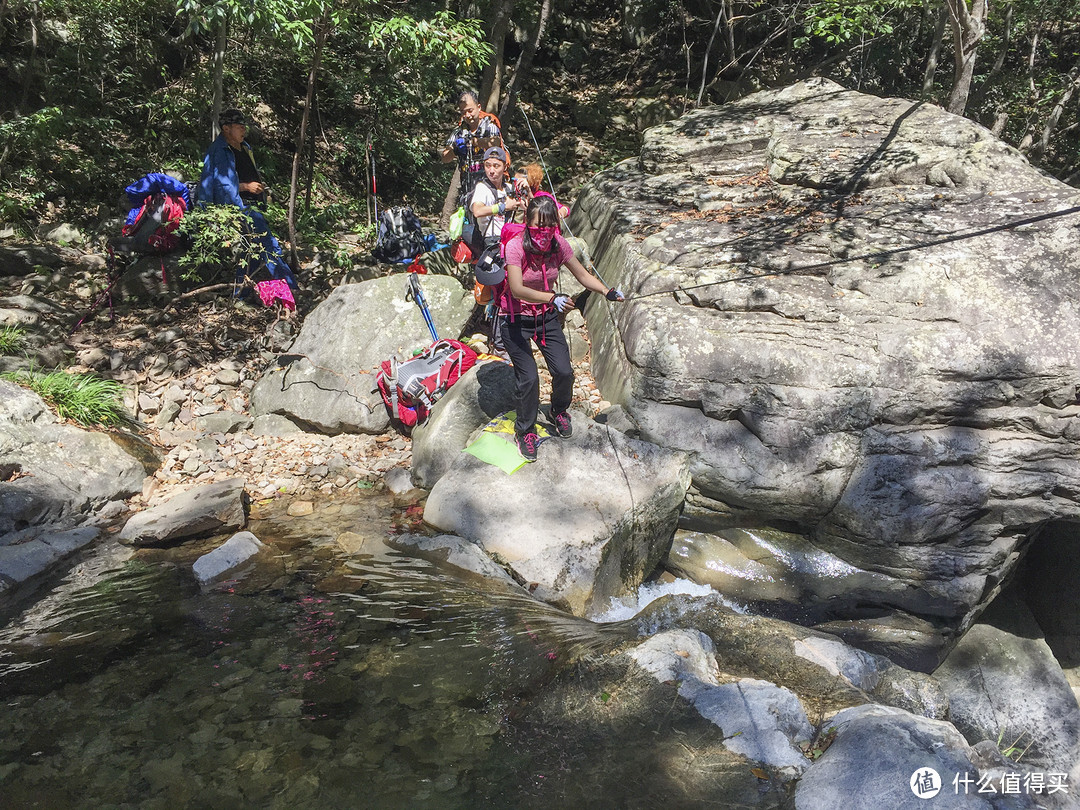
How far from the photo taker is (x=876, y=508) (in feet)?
18.5

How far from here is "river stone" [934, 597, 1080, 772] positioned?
5.74 m

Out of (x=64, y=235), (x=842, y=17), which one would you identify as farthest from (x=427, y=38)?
(x=64, y=235)

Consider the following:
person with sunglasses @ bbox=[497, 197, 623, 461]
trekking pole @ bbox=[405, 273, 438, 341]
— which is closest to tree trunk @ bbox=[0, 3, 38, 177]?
trekking pole @ bbox=[405, 273, 438, 341]

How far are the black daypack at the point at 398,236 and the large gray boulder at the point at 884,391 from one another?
3034 millimetres

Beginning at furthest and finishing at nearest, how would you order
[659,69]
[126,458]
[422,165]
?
1. [659,69]
2. [422,165]
3. [126,458]

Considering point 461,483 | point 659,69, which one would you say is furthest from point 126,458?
point 659,69

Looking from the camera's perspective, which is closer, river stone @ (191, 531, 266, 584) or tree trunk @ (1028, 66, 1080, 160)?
river stone @ (191, 531, 266, 584)

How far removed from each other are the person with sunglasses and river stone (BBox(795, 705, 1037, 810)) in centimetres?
314

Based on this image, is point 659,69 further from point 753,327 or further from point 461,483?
point 461,483

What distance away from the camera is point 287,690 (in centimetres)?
360

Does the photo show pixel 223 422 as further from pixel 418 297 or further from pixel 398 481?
pixel 418 297

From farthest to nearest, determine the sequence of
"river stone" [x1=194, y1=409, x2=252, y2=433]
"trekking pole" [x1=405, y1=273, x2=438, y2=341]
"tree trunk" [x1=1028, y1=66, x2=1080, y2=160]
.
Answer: "tree trunk" [x1=1028, y1=66, x2=1080, y2=160] < "trekking pole" [x1=405, y1=273, x2=438, y2=341] < "river stone" [x1=194, y1=409, x2=252, y2=433]

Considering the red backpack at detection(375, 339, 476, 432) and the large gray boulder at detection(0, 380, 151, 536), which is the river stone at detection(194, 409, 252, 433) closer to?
the large gray boulder at detection(0, 380, 151, 536)

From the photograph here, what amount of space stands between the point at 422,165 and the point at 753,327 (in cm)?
750
